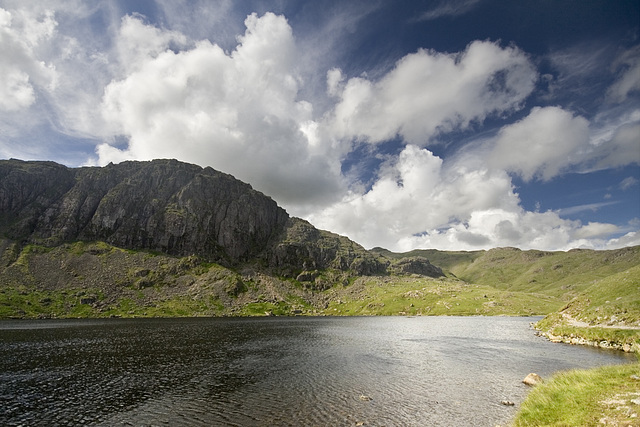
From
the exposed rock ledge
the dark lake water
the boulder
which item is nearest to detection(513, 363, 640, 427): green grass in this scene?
the dark lake water

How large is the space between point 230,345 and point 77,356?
37.1 m

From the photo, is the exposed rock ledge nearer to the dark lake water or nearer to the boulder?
the dark lake water

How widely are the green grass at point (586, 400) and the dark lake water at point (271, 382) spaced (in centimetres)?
500

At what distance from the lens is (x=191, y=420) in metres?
35.9

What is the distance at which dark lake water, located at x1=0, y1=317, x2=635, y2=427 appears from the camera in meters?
36.6

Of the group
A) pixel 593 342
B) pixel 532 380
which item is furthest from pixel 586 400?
pixel 593 342

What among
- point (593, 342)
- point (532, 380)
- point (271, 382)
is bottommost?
point (271, 382)

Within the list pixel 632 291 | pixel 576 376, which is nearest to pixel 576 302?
pixel 632 291

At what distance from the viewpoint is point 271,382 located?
52875 mm

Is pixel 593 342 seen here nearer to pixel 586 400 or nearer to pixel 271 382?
pixel 586 400

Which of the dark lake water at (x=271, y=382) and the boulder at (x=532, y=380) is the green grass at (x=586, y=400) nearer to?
the dark lake water at (x=271, y=382)

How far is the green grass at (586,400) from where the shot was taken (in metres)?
23.2

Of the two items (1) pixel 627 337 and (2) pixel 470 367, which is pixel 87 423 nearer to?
(2) pixel 470 367

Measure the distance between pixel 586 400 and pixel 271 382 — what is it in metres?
41.2
